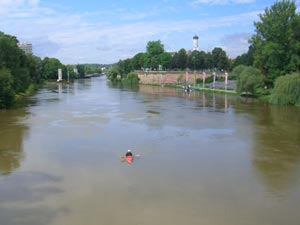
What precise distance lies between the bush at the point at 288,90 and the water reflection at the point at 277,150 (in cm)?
720

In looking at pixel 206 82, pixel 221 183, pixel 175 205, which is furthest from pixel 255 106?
pixel 206 82

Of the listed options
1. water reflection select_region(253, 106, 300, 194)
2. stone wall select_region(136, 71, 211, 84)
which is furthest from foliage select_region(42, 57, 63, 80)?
water reflection select_region(253, 106, 300, 194)

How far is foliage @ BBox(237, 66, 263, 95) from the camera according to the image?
53.4 meters

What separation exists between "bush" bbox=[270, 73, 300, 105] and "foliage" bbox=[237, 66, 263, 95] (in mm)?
7682

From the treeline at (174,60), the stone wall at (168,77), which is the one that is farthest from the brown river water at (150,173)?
the treeline at (174,60)

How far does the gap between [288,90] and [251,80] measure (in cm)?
952

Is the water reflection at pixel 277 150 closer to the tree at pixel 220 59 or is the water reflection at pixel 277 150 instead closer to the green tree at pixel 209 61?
the tree at pixel 220 59

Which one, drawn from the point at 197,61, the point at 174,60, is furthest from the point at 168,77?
the point at 197,61

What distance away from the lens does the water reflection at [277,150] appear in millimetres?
16828

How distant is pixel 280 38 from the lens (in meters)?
49.5

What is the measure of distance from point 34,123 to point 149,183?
60.7 ft

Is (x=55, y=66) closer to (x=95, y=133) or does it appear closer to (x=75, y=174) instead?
(x=95, y=133)

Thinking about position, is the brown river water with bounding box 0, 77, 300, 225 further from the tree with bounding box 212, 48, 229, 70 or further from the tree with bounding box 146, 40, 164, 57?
the tree with bounding box 146, 40, 164, 57

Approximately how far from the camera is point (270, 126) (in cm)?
3081
